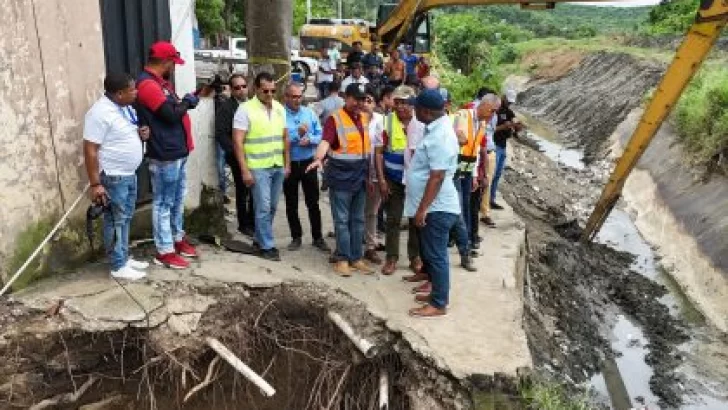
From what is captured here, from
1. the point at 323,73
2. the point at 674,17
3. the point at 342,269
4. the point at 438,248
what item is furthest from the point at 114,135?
the point at 674,17

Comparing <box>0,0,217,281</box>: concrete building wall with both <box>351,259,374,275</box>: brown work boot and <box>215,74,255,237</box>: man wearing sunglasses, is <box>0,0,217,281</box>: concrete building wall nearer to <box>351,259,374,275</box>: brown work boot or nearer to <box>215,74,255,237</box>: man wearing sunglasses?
<box>215,74,255,237</box>: man wearing sunglasses

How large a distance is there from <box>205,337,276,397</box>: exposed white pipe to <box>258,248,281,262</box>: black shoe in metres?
1.49

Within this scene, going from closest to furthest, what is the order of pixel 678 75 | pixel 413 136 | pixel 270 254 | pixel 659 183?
pixel 413 136
pixel 270 254
pixel 678 75
pixel 659 183

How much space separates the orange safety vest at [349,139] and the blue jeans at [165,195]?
4.24 feet

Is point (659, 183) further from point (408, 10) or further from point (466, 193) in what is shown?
point (466, 193)

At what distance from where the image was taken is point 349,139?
19.0ft

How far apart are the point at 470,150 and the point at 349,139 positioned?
4.36 feet

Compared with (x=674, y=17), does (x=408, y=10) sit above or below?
below

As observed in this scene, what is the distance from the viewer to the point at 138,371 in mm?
4594

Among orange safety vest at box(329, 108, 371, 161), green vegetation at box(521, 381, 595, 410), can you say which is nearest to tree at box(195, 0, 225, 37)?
orange safety vest at box(329, 108, 371, 161)

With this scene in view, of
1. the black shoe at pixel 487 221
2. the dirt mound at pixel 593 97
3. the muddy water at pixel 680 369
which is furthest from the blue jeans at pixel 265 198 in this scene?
the dirt mound at pixel 593 97

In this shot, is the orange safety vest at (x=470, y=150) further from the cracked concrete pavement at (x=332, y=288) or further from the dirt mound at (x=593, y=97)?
the dirt mound at (x=593, y=97)

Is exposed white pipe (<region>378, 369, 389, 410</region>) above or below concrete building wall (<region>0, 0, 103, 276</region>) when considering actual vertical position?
below

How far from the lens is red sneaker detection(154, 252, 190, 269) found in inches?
212
